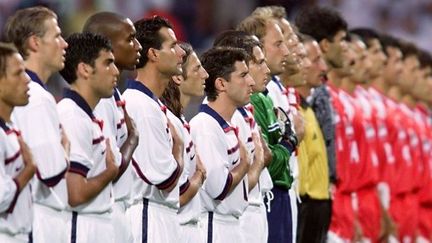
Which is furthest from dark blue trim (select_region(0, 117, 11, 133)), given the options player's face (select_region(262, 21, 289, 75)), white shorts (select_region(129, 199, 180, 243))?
player's face (select_region(262, 21, 289, 75))

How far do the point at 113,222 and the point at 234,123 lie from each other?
5.85 ft

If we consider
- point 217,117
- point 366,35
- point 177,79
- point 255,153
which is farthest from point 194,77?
point 366,35

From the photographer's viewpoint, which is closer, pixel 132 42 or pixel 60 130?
pixel 60 130

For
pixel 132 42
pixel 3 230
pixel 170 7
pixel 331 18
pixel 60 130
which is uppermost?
pixel 170 7

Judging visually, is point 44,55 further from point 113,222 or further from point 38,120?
point 113,222

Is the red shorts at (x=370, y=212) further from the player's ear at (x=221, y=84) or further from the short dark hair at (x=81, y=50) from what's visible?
the short dark hair at (x=81, y=50)

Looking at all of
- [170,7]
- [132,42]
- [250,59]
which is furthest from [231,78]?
[170,7]

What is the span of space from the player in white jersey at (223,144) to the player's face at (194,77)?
0.29 metres

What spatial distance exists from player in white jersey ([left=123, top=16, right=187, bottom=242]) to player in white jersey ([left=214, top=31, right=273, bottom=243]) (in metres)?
0.98

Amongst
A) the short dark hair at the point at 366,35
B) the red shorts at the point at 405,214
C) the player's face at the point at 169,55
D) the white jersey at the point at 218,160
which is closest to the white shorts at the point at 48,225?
the player's face at the point at 169,55

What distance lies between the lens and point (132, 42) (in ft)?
30.9

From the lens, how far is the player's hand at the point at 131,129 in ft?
30.2

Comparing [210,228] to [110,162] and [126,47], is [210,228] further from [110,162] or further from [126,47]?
[110,162]

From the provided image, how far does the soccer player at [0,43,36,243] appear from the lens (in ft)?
26.5
